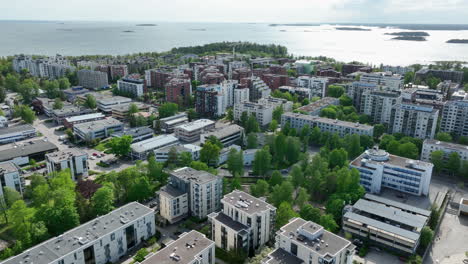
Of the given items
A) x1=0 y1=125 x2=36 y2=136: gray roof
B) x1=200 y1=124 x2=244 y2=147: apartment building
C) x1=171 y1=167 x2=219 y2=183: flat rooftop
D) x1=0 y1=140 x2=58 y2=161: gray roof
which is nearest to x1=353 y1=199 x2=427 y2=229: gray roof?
x1=171 y1=167 x2=219 y2=183: flat rooftop

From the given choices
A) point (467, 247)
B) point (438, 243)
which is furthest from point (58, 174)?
point (467, 247)

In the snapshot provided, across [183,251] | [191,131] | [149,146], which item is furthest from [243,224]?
[191,131]

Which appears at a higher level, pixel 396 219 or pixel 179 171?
pixel 179 171

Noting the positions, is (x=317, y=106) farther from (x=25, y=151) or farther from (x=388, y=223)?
(x=25, y=151)

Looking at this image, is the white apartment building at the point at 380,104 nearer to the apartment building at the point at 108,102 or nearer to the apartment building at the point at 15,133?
the apartment building at the point at 108,102

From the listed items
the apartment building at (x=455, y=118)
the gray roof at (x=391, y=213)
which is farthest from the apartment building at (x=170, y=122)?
the apartment building at (x=455, y=118)

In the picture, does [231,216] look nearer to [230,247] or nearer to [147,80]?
[230,247]
